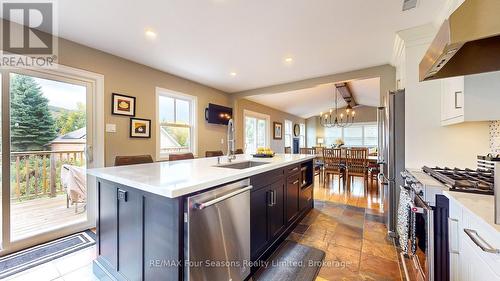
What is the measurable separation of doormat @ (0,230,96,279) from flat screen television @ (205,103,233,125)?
2.96 metres

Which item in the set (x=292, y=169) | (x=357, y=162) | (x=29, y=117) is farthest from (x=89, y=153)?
(x=357, y=162)

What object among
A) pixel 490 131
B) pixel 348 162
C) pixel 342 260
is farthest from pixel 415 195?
pixel 348 162

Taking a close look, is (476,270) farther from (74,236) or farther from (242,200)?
(74,236)

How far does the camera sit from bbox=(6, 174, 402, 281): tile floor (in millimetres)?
1703

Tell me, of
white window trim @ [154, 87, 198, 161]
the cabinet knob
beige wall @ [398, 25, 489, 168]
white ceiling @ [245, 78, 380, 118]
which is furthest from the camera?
white ceiling @ [245, 78, 380, 118]

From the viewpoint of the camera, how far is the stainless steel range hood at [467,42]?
0.77 metres

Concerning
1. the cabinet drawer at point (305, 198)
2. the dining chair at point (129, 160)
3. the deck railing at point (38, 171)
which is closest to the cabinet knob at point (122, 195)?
the dining chair at point (129, 160)

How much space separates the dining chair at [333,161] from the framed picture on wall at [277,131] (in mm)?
2603

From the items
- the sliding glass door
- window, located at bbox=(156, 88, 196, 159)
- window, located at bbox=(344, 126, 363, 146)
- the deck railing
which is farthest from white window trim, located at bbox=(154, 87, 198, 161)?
window, located at bbox=(344, 126, 363, 146)

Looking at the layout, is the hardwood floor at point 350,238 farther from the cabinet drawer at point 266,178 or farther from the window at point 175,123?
the window at point 175,123

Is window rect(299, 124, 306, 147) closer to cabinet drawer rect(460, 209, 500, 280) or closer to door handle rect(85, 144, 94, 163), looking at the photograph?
door handle rect(85, 144, 94, 163)

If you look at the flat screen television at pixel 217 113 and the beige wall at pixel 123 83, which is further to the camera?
the flat screen television at pixel 217 113

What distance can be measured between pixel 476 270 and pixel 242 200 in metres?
1.25

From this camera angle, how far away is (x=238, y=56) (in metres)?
3.08
